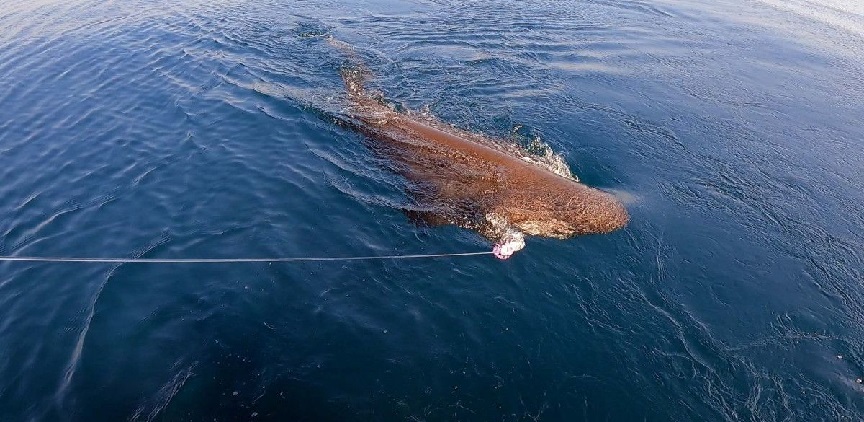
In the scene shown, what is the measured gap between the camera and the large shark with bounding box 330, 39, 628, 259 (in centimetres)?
956

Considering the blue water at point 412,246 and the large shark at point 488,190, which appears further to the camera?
the large shark at point 488,190

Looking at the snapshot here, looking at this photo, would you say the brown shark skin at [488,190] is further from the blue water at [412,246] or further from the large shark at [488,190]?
the blue water at [412,246]

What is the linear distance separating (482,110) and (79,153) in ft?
33.9

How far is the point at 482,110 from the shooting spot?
13.8 meters

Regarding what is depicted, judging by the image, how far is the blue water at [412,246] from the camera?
6.92 m

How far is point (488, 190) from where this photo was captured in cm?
1026

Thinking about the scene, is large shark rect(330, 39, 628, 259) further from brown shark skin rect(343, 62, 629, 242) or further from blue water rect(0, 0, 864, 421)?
blue water rect(0, 0, 864, 421)

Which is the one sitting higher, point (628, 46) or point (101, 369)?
point (628, 46)

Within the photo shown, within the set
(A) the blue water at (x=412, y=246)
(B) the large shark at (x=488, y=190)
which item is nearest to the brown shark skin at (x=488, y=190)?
(B) the large shark at (x=488, y=190)

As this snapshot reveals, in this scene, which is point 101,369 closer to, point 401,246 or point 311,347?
point 311,347

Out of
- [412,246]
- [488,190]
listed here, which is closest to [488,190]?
[488,190]

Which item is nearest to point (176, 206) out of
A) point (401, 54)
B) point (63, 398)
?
point (63, 398)

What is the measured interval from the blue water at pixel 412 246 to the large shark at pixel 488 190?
38 cm

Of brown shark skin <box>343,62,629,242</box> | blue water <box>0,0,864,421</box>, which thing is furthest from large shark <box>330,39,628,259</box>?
blue water <box>0,0,864,421</box>
